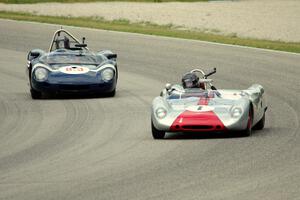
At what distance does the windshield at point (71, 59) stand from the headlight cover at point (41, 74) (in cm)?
37

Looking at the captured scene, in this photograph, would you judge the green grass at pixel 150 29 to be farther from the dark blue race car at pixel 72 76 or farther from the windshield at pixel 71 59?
the dark blue race car at pixel 72 76

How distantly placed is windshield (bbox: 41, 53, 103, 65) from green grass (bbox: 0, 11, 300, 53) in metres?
9.99

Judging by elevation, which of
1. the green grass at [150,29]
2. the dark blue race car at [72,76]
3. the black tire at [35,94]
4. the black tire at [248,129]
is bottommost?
the green grass at [150,29]

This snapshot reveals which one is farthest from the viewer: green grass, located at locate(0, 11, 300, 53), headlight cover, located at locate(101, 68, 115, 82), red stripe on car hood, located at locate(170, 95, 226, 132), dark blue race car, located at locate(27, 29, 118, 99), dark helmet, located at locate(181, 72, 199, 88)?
green grass, located at locate(0, 11, 300, 53)

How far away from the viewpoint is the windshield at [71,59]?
24.6 meters

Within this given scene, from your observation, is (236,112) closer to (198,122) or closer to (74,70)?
(198,122)

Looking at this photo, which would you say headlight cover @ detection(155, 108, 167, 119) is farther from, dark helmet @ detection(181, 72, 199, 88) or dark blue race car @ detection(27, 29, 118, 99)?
dark blue race car @ detection(27, 29, 118, 99)

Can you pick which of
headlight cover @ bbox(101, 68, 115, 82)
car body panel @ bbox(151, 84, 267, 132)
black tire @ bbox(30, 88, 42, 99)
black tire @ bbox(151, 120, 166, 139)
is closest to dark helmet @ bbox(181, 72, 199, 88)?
car body panel @ bbox(151, 84, 267, 132)

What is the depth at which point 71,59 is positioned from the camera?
81.0ft

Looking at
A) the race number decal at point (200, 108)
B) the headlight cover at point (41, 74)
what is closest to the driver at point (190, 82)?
the race number decal at point (200, 108)

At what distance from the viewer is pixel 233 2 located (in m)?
55.3

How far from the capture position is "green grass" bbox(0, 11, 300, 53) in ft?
116

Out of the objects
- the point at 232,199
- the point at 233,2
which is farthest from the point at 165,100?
the point at 233,2

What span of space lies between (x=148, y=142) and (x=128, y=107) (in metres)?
5.14
